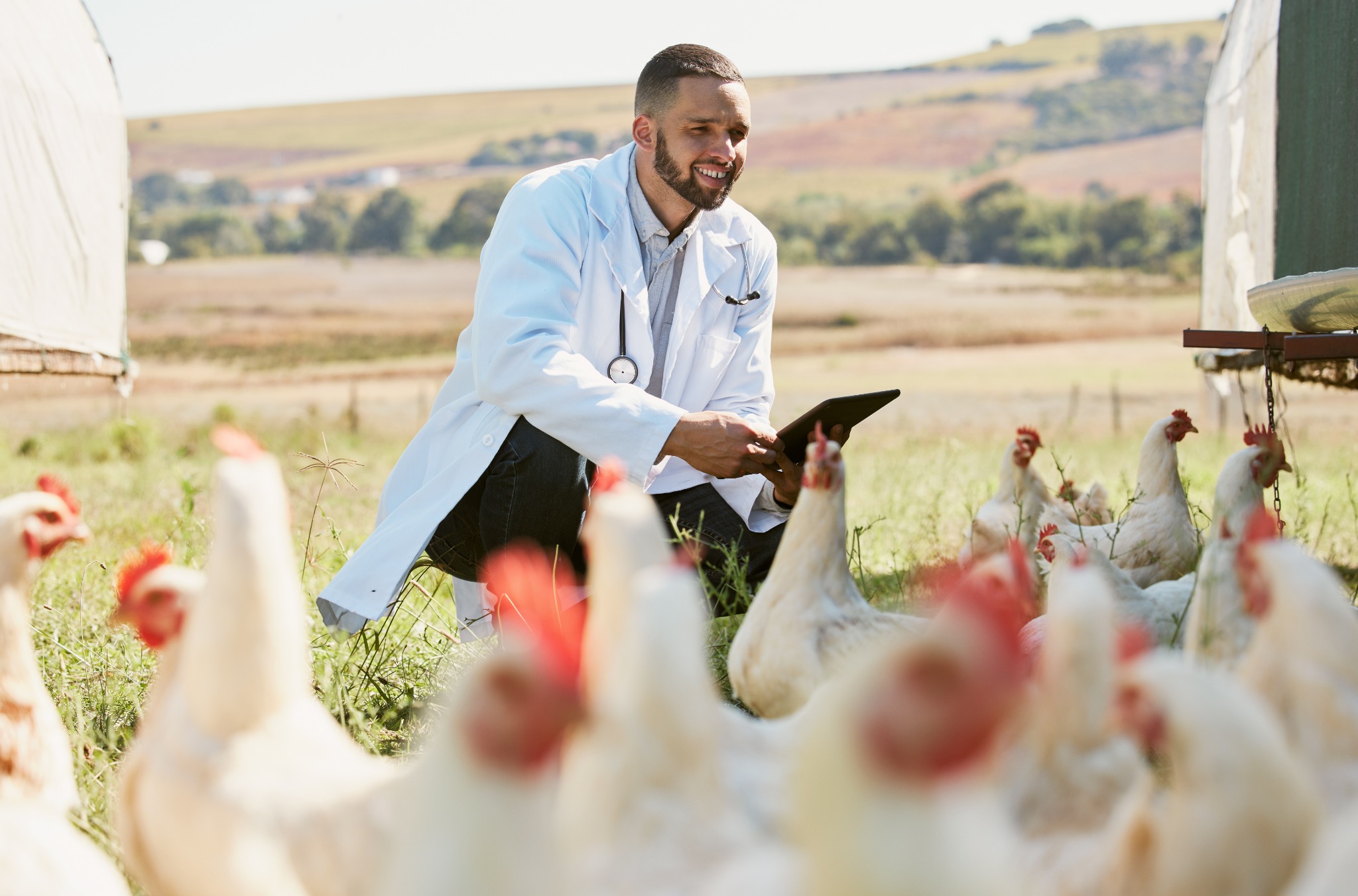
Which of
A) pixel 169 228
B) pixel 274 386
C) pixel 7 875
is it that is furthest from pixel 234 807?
pixel 169 228

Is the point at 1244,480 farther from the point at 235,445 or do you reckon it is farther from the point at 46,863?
the point at 46,863

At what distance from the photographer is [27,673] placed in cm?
196

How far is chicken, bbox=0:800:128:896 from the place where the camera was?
1564 millimetres

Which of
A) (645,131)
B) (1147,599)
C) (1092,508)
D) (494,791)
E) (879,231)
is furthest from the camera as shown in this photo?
(879,231)

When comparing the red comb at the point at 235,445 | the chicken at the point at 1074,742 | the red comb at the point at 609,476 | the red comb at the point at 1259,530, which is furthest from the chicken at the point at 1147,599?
the red comb at the point at 235,445

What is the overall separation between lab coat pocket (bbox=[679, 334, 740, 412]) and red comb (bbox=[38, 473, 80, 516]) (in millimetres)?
Result: 2092

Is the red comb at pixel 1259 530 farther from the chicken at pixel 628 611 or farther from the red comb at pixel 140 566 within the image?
the red comb at pixel 140 566

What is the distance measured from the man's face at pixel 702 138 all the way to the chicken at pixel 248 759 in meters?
2.24

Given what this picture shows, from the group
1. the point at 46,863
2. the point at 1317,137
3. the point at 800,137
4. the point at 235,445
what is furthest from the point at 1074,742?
the point at 800,137

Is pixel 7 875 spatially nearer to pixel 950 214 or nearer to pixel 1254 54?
pixel 1254 54

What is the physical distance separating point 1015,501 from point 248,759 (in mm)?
3482

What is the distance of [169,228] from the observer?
48.7 metres

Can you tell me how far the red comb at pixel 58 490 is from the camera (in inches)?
81.1

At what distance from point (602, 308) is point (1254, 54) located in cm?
439
